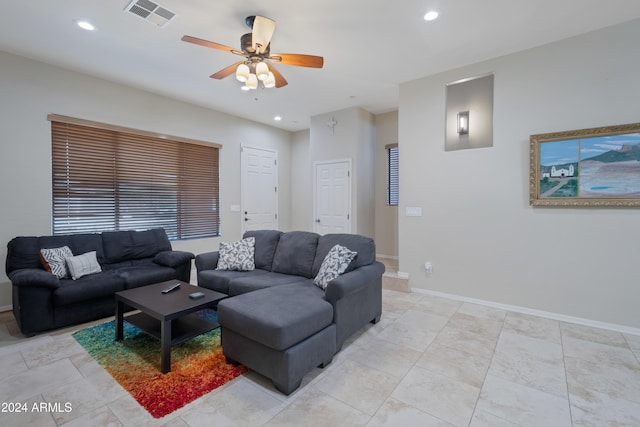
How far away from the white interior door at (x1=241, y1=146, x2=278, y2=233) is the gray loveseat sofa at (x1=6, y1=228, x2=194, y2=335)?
2.00 meters

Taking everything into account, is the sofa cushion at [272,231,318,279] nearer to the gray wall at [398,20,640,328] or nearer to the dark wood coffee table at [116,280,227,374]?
the dark wood coffee table at [116,280,227,374]

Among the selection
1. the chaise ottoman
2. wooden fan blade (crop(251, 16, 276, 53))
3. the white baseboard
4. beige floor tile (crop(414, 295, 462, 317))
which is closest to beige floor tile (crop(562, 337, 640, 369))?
the white baseboard

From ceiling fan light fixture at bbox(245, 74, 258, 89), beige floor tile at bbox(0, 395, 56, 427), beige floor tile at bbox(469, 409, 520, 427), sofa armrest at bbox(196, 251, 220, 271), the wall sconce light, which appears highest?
ceiling fan light fixture at bbox(245, 74, 258, 89)

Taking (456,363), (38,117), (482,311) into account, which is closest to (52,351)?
(38,117)

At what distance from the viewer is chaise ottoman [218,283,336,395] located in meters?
1.93

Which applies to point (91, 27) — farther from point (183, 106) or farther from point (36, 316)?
point (36, 316)

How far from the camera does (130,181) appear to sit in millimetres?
4402

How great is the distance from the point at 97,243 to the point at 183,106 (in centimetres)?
261

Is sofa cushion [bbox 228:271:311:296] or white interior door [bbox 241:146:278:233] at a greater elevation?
white interior door [bbox 241:146:278:233]

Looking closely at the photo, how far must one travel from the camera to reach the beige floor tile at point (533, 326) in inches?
112

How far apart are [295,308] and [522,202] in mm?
2956

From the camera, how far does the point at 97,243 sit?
369cm

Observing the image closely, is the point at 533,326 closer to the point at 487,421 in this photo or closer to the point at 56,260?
the point at 487,421

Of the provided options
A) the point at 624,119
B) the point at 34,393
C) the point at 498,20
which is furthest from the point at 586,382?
the point at 34,393
